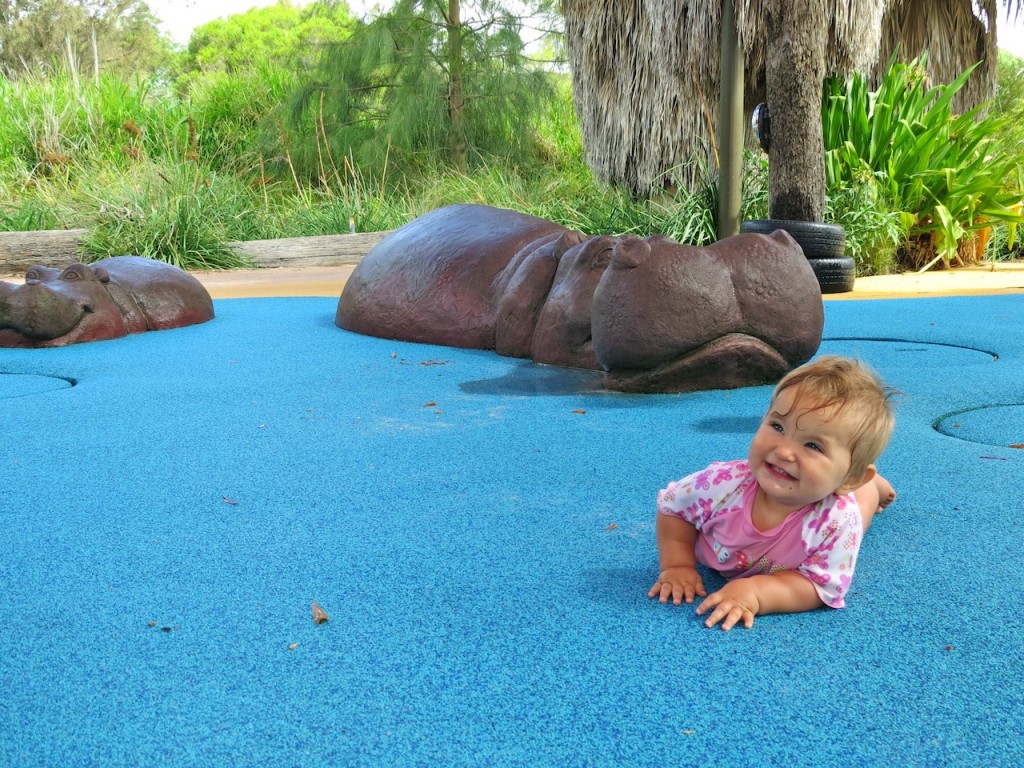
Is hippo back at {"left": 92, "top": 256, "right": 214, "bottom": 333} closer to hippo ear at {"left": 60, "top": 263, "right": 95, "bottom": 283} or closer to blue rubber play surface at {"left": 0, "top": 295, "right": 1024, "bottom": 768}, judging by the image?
hippo ear at {"left": 60, "top": 263, "right": 95, "bottom": 283}

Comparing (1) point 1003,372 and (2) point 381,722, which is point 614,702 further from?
(1) point 1003,372

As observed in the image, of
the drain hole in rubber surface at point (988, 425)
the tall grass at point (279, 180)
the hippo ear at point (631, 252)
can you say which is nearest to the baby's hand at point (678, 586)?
the drain hole in rubber surface at point (988, 425)

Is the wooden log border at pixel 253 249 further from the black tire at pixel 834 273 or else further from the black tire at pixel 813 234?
the black tire at pixel 834 273

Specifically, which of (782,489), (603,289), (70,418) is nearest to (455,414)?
(603,289)

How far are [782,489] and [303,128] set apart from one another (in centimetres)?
1490

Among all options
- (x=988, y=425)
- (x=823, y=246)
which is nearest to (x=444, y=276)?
(x=988, y=425)

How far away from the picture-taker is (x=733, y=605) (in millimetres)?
1712

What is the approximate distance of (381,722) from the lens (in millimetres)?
1403

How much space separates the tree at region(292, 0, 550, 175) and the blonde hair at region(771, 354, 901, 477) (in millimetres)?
13351

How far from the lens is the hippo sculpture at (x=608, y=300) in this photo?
3443mm

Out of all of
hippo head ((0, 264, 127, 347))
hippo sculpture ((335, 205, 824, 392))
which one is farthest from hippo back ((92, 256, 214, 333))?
hippo sculpture ((335, 205, 824, 392))

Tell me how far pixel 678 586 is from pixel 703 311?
1752 mm

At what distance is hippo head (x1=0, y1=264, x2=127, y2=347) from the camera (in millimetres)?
5215

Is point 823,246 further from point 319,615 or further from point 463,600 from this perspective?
point 319,615
